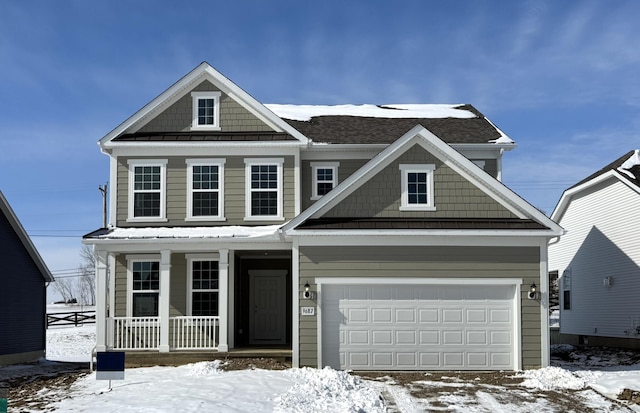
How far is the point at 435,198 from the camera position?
18141mm

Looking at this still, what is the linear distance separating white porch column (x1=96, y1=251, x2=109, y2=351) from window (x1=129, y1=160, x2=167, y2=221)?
77.1 inches

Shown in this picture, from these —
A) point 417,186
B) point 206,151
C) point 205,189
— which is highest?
point 206,151

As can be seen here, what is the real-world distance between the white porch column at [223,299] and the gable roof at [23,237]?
8.85m

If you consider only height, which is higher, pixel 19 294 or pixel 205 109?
pixel 205 109

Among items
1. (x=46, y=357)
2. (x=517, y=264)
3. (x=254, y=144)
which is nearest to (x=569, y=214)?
(x=517, y=264)

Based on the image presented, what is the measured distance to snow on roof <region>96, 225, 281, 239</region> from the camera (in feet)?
61.9

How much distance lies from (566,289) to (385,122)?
39.2ft

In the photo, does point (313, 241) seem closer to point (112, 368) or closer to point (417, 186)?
point (417, 186)

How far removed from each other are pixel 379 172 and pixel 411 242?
1.88 metres

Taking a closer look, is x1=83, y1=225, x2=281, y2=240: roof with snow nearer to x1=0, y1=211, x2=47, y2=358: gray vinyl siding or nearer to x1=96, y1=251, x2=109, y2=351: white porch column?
x1=96, y1=251, x2=109, y2=351: white porch column

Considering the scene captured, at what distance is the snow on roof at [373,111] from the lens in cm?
2369

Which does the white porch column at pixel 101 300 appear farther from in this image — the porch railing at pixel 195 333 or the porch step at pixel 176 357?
the porch railing at pixel 195 333

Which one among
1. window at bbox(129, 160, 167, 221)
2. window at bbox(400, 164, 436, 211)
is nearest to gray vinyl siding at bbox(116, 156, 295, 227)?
window at bbox(129, 160, 167, 221)

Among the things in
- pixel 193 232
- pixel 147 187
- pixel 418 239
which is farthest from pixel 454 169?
pixel 147 187
